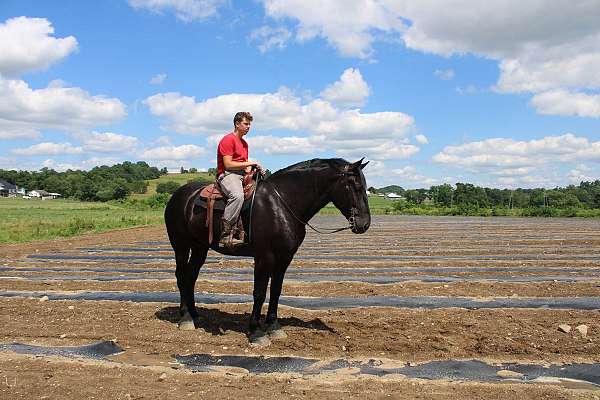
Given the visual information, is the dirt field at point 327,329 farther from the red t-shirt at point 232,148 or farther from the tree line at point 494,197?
the tree line at point 494,197

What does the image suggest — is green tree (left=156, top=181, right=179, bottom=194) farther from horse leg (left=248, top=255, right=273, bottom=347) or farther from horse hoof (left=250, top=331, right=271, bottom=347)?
horse hoof (left=250, top=331, right=271, bottom=347)

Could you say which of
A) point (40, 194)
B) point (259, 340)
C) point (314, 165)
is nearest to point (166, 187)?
point (40, 194)

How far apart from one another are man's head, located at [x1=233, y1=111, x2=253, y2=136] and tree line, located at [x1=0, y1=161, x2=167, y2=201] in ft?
328

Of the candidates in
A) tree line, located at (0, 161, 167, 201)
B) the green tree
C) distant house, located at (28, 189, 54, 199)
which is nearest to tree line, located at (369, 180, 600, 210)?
the green tree

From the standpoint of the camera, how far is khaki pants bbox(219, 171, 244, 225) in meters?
6.82

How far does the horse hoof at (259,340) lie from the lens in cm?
658

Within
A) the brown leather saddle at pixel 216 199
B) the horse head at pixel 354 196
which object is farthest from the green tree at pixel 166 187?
the horse head at pixel 354 196

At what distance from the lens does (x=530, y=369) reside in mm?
5621

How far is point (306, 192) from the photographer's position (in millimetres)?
7031

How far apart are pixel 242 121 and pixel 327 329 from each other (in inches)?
133

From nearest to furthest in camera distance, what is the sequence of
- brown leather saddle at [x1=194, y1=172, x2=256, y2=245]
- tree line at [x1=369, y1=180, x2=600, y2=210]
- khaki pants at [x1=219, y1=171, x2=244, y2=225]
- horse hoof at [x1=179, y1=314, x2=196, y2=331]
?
khaki pants at [x1=219, y1=171, x2=244, y2=225]
brown leather saddle at [x1=194, y1=172, x2=256, y2=245]
horse hoof at [x1=179, y1=314, x2=196, y2=331]
tree line at [x1=369, y1=180, x2=600, y2=210]

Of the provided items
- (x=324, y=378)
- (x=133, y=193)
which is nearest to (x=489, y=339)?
(x=324, y=378)

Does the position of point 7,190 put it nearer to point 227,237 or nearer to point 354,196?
point 227,237

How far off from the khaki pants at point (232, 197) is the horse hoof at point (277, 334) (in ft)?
5.50
